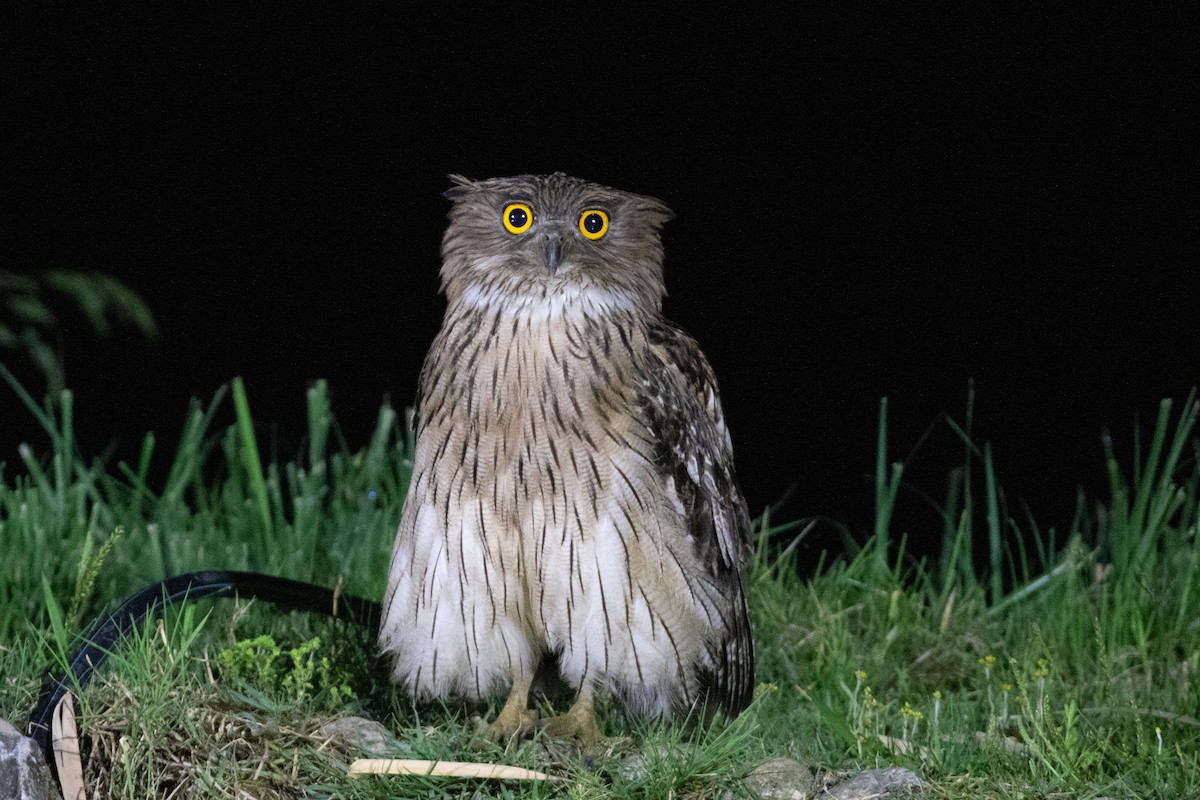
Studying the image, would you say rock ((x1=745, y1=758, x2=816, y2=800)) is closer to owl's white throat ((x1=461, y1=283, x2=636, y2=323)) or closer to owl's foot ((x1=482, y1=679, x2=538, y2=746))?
owl's foot ((x1=482, y1=679, x2=538, y2=746))

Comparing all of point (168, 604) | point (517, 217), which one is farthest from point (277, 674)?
point (517, 217)

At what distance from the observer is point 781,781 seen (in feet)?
9.37

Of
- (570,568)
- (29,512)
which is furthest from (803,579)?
(29,512)

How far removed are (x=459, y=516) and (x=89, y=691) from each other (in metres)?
0.79

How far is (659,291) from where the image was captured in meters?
3.40

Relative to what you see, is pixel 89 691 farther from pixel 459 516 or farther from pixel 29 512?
pixel 29 512

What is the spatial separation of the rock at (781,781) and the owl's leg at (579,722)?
44cm

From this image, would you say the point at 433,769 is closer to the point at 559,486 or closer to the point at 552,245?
the point at 559,486

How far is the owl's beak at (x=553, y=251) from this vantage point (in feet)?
10.4

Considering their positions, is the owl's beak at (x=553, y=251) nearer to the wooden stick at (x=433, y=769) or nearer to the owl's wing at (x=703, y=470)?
the owl's wing at (x=703, y=470)

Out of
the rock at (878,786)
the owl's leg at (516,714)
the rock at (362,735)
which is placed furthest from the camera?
the owl's leg at (516,714)

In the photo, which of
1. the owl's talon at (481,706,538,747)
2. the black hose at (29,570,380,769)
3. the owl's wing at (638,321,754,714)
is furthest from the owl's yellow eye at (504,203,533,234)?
the owl's talon at (481,706,538,747)

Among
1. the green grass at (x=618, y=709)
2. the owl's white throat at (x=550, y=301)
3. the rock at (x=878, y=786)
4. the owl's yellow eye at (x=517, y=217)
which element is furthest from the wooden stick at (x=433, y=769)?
the owl's yellow eye at (x=517, y=217)

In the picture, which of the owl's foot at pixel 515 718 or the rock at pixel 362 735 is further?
the owl's foot at pixel 515 718
